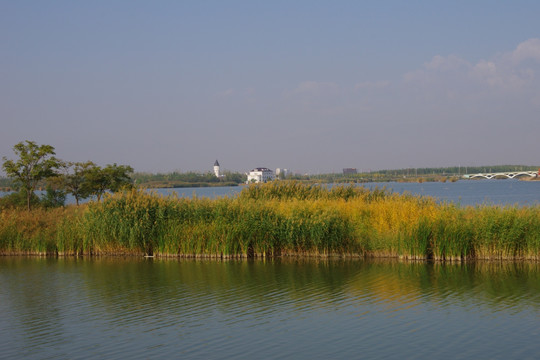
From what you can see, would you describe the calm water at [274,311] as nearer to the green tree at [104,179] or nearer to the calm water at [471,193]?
the calm water at [471,193]

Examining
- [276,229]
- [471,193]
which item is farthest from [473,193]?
[276,229]

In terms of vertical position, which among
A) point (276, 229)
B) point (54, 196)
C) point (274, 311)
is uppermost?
point (54, 196)

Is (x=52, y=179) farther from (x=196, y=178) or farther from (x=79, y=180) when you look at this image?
(x=196, y=178)

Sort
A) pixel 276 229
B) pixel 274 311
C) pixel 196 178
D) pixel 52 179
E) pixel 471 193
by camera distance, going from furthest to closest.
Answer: pixel 196 178 → pixel 471 193 → pixel 52 179 → pixel 276 229 → pixel 274 311

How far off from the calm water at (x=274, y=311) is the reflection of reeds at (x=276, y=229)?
3.96 feet

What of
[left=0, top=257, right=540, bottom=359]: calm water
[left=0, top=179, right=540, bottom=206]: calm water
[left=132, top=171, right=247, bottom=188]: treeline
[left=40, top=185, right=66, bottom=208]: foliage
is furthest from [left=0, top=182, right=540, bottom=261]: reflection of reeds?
[left=132, top=171, right=247, bottom=188]: treeline

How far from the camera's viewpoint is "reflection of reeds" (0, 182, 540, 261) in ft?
66.9

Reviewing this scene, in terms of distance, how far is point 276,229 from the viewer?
22.3 m

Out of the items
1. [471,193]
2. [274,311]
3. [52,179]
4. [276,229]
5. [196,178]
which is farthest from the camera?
[196,178]

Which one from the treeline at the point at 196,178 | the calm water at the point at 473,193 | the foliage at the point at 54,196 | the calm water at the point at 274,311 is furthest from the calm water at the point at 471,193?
the treeline at the point at 196,178

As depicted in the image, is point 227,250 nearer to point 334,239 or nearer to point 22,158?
point 334,239

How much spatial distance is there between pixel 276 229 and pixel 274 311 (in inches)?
343

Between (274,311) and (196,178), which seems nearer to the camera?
(274,311)

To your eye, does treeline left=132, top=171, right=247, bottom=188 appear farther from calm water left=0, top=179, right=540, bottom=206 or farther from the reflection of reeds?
the reflection of reeds
